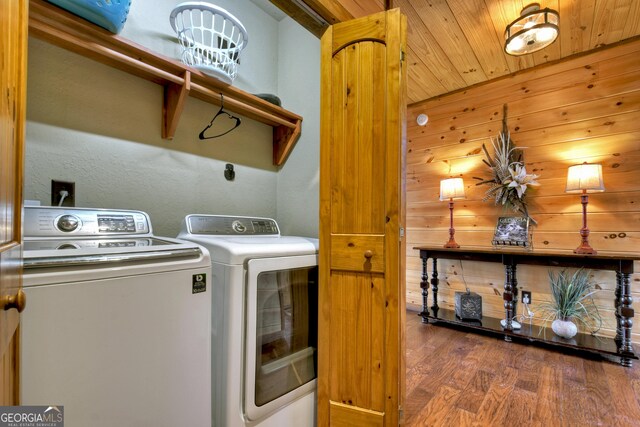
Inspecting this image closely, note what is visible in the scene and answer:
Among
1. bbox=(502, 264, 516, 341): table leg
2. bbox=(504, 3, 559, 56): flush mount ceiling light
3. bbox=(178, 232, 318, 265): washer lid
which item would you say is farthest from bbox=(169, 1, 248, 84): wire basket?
bbox=(502, 264, 516, 341): table leg

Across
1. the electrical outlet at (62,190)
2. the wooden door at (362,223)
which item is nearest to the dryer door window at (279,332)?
the wooden door at (362,223)

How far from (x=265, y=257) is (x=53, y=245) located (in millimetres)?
709

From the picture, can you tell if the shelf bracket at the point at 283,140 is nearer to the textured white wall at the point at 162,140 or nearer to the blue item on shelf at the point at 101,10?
the textured white wall at the point at 162,140

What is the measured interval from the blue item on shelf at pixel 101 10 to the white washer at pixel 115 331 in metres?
0.82

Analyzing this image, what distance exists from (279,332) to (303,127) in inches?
54.9

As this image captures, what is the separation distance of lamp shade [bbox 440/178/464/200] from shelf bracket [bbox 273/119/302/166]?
5.69ft

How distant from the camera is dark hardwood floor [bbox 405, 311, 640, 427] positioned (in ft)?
4.88

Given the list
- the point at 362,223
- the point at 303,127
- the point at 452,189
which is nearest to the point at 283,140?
the point at 303,127

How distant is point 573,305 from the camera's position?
2.34 metres

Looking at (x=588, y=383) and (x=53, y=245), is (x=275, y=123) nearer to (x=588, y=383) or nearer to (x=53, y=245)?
(x=53, y=245)

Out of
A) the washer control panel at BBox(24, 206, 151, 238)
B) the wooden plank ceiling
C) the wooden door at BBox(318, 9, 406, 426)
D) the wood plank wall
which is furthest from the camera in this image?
the wood plank wall

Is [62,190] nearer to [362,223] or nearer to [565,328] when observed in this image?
[362,223]

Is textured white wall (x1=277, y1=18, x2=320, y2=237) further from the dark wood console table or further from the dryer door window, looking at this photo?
the dark wood console table

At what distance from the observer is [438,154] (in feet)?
10.8
